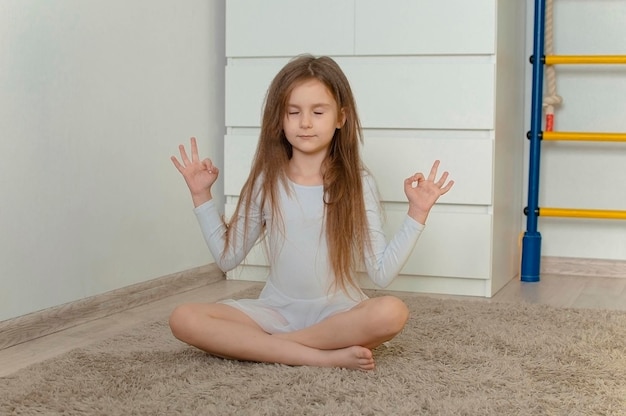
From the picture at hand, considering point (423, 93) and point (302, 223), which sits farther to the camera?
point (423, 93)

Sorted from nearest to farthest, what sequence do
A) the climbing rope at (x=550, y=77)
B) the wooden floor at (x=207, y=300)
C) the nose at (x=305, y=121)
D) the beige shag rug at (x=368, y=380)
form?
the beige shag rug at (x=368, y=380)
the nose at (x=305, y=121)
the wooden floor at (x=207, y=300)
the climbing rope at (x=550, y=77)

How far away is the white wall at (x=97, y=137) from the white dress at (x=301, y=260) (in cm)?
43

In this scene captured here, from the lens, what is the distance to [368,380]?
149 centimetres

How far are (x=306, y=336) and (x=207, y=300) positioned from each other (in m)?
0.81

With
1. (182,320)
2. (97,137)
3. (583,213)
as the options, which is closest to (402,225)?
(182,320)

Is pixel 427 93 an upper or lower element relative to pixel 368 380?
upper

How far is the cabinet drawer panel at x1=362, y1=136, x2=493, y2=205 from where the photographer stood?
2426 millimetres

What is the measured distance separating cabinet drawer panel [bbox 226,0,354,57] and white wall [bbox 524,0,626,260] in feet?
2.45

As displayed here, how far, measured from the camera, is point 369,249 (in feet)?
5.50

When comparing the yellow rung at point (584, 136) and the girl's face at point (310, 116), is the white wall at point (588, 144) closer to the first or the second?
the yellow rung at point (584, 136)

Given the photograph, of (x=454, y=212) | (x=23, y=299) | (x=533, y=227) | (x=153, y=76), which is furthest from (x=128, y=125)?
(x=533, y=227)

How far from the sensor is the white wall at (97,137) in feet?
6.11

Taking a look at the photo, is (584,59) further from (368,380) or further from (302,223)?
(368,380)

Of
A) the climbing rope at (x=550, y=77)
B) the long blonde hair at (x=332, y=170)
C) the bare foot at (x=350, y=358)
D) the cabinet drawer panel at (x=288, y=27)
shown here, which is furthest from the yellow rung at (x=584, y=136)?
the bare foot at (x=350, y=358)
